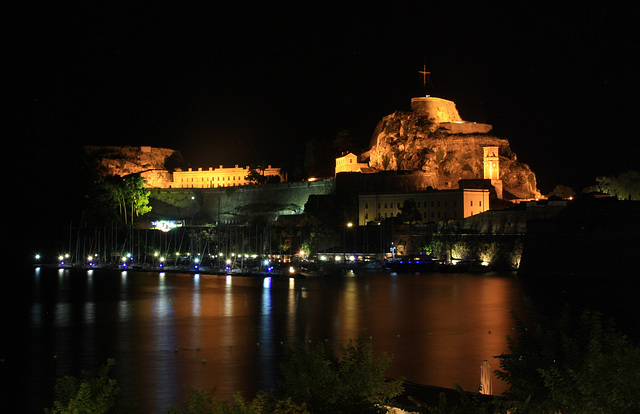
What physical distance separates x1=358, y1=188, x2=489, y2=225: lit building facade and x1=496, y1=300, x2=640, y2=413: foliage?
4323 cm

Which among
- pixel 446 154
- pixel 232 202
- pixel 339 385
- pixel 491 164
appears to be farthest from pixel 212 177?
pixel 339 385

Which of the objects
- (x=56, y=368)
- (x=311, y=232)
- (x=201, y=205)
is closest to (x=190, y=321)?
(x=56, y=368)

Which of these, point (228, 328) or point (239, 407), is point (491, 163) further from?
point (239, 407)

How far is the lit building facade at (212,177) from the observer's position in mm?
71375

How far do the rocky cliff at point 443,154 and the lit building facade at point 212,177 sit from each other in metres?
15.2

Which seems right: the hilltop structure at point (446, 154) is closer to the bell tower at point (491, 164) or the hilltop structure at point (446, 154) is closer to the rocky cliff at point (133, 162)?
the bell tower at point (491, 164)

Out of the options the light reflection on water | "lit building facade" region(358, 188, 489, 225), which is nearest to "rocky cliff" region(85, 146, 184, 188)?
"lit building facade" region(358, 188, 489, 225)

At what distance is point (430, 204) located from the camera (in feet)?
174

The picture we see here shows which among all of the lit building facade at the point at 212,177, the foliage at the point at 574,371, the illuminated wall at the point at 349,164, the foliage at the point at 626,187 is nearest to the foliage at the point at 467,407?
the foliage at the point at 574,371

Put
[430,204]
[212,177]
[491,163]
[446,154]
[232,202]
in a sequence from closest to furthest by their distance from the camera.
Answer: [430,204] < [491,163] < [446,154] < [232,202] < [212,177]

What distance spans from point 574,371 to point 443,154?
5233 centimetres

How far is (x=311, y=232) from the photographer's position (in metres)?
54.3

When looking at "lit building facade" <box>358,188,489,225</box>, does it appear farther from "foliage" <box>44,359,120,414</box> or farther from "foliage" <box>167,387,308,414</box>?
"foliage" <box>44,359,120,414</box>

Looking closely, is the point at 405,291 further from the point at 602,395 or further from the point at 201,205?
the point at 201,205
